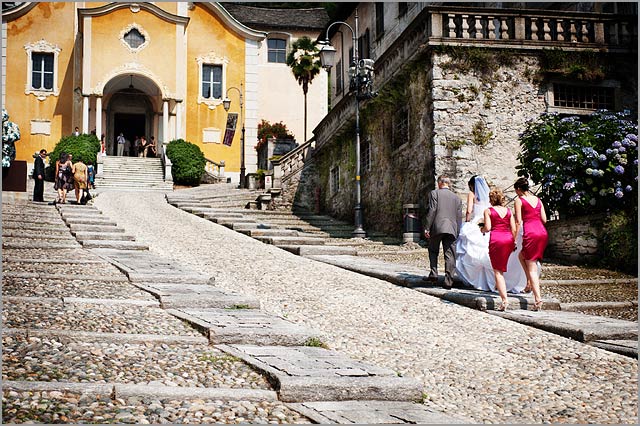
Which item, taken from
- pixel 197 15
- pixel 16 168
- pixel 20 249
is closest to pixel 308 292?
pixel 20 249

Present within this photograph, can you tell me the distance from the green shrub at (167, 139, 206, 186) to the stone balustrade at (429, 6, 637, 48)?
64.0 ft

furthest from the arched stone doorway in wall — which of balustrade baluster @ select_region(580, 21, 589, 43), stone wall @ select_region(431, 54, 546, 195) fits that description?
balustrade baluster @ select_region(580, 21, 589, 43)

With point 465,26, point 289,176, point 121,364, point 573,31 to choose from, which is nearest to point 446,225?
point 121,364

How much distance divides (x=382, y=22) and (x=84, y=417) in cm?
2326

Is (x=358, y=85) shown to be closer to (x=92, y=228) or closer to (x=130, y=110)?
(x=92, y=228)

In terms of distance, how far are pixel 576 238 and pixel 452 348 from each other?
24.0 feet

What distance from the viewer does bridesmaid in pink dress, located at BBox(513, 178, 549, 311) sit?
891 centimetres

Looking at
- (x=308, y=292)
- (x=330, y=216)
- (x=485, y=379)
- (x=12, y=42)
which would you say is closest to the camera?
(x=485, y=379)

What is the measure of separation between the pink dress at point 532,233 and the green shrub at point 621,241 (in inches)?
147

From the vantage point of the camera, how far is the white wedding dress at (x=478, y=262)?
31.7 feet

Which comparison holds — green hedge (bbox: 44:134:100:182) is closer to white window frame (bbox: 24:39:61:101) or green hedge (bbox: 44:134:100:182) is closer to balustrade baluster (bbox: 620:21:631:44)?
white window frame (bbox: 24:39:61:101)

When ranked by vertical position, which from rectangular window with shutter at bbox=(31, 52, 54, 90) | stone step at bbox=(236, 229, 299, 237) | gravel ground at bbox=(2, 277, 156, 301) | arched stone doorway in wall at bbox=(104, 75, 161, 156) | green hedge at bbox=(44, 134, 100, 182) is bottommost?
gravel ground at bbox=(2, 277, 156, 301)

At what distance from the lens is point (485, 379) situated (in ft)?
19.3

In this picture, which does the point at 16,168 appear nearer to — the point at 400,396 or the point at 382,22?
the point at 382,22
